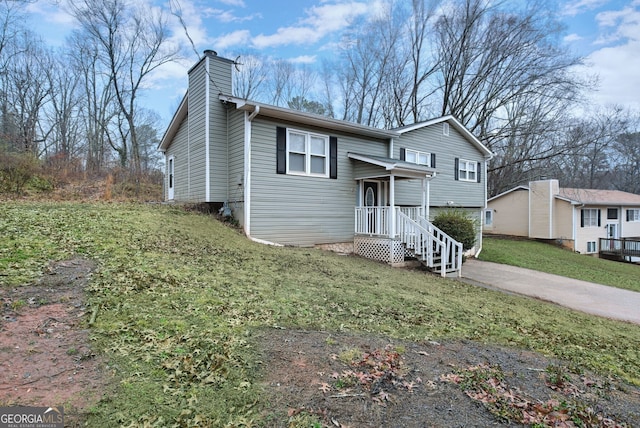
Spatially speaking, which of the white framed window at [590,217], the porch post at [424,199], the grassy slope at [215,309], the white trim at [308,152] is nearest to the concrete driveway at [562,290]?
the grassy slope at [215,309]

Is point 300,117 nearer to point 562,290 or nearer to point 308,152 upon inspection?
point 308,152

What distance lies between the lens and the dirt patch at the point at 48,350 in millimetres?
2186

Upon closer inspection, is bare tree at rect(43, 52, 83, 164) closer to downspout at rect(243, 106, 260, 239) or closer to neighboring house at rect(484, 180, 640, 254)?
downspout at rect(243, 106, 260, 239)

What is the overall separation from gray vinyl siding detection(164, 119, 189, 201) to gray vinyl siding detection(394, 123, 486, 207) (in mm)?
7924

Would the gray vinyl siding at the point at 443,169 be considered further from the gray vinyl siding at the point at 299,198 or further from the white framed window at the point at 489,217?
the white framed window at the point at 489,217

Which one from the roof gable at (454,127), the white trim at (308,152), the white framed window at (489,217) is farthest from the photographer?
the white framed window at (489,217)

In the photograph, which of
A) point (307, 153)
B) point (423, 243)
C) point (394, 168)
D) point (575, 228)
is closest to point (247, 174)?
point (307, 153)

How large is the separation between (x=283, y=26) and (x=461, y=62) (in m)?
14.6

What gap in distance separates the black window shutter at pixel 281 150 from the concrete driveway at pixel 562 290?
6.37 meters

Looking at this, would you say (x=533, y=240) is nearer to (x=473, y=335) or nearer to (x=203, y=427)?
(x=473, y=335)

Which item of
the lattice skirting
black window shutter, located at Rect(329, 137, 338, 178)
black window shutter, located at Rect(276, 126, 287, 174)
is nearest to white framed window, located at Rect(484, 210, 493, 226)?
the lattice skirting

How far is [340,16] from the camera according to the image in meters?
25.2

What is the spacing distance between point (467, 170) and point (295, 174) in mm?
9799

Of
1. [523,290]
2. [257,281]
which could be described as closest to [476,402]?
[257,281]
